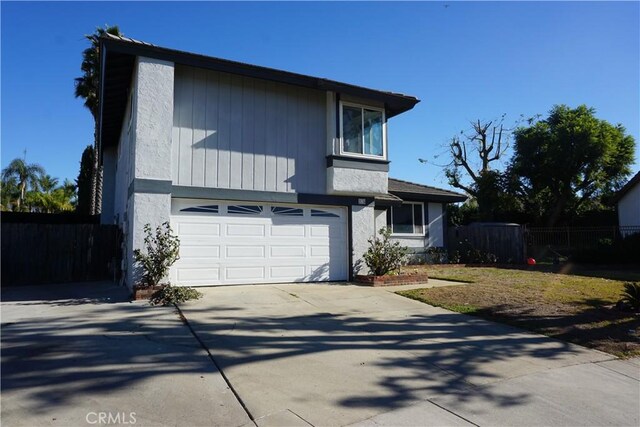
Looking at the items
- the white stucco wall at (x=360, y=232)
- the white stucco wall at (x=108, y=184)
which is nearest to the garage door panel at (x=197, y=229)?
the white stucco wall at (x=360, y=232)

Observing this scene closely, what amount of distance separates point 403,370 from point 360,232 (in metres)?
7.50

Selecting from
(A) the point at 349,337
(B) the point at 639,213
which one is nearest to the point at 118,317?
(A) the point at 349,337

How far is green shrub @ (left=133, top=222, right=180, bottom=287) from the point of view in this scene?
8938mm

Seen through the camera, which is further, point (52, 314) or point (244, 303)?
point (244, 303)

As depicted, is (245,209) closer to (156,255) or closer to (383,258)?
(156,255)

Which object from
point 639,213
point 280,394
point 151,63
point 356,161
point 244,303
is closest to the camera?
point 280,394

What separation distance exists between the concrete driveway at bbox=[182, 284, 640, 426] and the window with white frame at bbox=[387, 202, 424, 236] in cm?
1032

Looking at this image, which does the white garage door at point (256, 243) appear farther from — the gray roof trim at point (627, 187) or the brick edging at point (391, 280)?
the gray roof trim at point (627, 187)

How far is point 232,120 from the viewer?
1100 centimetres

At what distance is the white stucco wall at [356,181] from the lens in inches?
473

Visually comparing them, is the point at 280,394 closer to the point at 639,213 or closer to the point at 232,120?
the point at 232,120

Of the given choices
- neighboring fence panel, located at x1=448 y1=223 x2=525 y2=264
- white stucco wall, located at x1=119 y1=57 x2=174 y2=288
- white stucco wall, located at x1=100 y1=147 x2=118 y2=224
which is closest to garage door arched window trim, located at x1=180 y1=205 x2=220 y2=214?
white stucco wall, located at x1=119 y1=57 x2=174 y2=288

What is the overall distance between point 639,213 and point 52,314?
2604 cm

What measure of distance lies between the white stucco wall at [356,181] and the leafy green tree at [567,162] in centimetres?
1809
